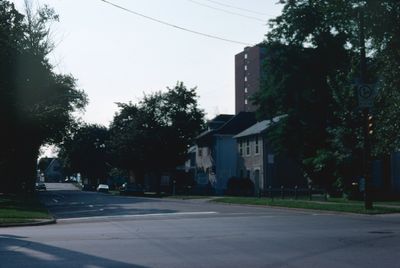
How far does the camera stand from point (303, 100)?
152ft

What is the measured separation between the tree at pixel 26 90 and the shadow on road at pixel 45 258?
25425 mm

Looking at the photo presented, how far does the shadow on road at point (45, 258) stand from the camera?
1118cm

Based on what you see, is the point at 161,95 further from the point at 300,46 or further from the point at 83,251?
the point at 83,251

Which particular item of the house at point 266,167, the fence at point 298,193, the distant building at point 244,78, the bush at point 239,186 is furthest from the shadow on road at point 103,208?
the distant building at point 244,78

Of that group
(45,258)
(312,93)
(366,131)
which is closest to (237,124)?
(312,93)

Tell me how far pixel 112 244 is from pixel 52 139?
173ft

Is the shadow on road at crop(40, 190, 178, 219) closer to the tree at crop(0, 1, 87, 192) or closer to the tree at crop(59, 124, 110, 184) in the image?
the tree at crop(0, 1, 87, 192)

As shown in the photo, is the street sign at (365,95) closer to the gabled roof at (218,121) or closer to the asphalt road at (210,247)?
the asphalt road at (210,247)

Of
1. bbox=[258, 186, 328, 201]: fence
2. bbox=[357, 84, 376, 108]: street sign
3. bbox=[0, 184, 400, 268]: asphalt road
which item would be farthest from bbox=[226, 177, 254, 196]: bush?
bbox=[0, 184, 400, 268]: asphalt road

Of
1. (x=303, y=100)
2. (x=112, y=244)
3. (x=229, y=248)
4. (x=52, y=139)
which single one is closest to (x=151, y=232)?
(x=112, y=244)

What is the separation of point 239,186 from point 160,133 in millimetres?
17512

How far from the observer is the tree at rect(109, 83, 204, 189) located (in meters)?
73.4

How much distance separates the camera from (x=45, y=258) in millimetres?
12000

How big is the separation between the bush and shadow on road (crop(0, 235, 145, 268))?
44.7m
